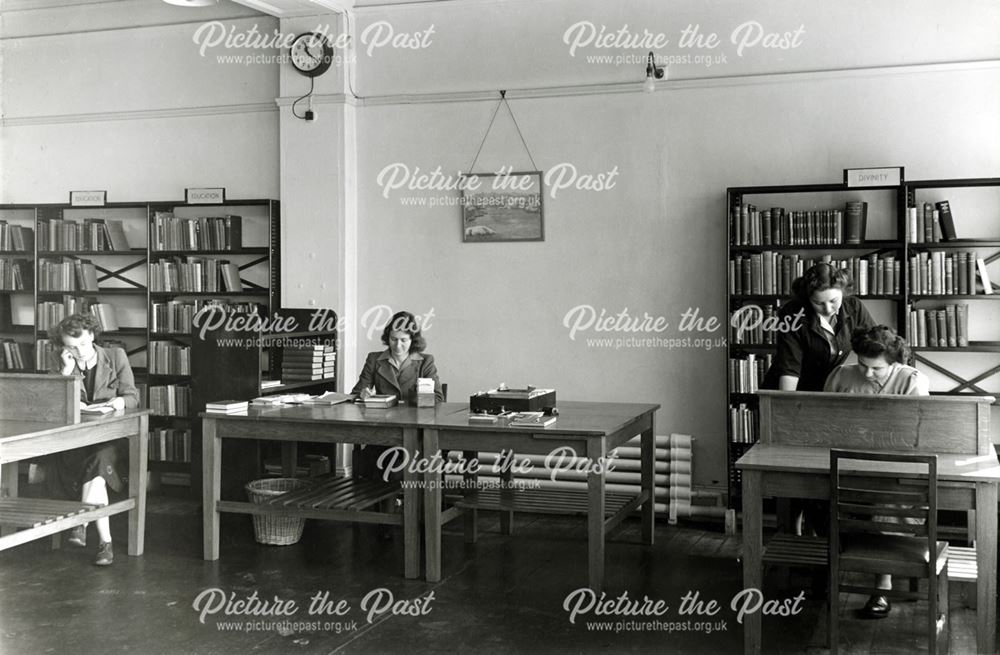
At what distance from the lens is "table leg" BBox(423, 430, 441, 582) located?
5.24 m

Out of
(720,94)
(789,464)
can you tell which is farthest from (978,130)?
(789,464)

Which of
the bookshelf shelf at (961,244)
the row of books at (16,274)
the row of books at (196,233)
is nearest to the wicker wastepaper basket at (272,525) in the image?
the row of books at (196,233)

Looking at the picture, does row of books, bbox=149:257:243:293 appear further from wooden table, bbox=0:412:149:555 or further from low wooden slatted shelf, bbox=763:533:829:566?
low wooden slatted shelf, bbox=763:533:829:566

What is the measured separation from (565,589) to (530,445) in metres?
0.81

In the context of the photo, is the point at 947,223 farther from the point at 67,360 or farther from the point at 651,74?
the point at 67,360

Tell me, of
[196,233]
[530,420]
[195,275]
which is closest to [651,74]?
[530,420]

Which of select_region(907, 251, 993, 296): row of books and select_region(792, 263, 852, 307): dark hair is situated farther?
select_region(907, 251, 993, 296): row of books

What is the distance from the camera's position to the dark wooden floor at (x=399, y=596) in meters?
4.37

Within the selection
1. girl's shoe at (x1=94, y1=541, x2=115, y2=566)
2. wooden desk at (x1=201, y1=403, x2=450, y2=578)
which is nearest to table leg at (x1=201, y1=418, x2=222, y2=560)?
wooden desk at (x1=201, y1=403, x2=450, y2=578)

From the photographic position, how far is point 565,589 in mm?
5188

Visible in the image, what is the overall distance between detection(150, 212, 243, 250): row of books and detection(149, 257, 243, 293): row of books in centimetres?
13

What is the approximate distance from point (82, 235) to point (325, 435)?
13.0 ft

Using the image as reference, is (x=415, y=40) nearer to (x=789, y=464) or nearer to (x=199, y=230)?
(x=199, y=230)

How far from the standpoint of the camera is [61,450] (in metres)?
5.32
